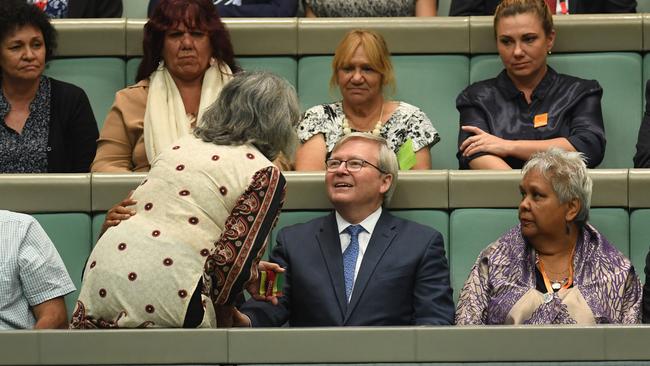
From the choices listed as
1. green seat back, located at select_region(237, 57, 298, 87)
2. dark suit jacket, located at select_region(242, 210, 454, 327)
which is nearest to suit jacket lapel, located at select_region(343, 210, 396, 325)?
dark suit jacket, located at select_region(242, 210, 454, 327)

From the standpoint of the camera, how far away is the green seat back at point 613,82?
5.22 m

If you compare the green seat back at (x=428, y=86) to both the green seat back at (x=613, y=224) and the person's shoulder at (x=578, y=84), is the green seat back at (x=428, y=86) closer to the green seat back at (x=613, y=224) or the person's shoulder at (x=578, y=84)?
the person's shoulder at (x=578, y=84)

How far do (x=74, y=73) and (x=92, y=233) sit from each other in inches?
44.3

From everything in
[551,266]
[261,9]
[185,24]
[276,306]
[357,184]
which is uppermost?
[261,9]

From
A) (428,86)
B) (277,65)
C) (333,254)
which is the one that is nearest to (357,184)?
(333,254)

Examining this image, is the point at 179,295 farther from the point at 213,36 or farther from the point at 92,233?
the point at 213,36

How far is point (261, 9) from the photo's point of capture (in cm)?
567

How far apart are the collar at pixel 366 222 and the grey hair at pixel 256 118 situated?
1.76 ft

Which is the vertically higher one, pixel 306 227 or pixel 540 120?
pixel 540 120

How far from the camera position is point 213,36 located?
5.07 m

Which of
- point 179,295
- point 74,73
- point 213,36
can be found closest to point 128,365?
point 179,295

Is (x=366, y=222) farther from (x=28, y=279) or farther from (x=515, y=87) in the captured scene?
(x=515, y=87)

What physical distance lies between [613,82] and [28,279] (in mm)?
2340

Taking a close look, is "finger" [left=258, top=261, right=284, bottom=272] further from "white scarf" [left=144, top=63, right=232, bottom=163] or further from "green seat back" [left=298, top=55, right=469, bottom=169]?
"green seat back" [left=298, top=55, right=469, bottom=169]
